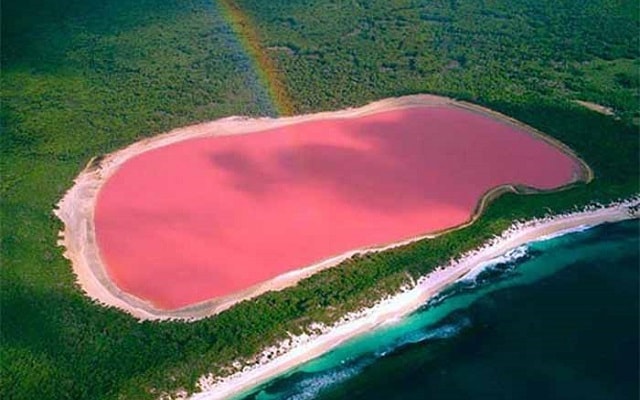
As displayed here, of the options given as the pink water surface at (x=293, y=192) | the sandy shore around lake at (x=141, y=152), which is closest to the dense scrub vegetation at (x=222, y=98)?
the sandy shore around lake at (x=141, y=152)

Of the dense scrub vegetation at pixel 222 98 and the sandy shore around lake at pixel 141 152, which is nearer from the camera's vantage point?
the dense scrub vegetation at pixel 222 98

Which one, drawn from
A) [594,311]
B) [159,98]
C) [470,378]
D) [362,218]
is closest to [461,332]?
[470,378]

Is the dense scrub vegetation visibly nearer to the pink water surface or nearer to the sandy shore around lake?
the sandy shore around lake

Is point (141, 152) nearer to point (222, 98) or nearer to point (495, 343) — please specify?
point (222, 98)

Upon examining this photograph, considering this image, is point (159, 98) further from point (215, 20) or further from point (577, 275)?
point (577, 275)

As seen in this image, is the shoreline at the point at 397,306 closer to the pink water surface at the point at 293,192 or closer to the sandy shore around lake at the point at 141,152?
the sandy shore around lake at the point at 141,152
